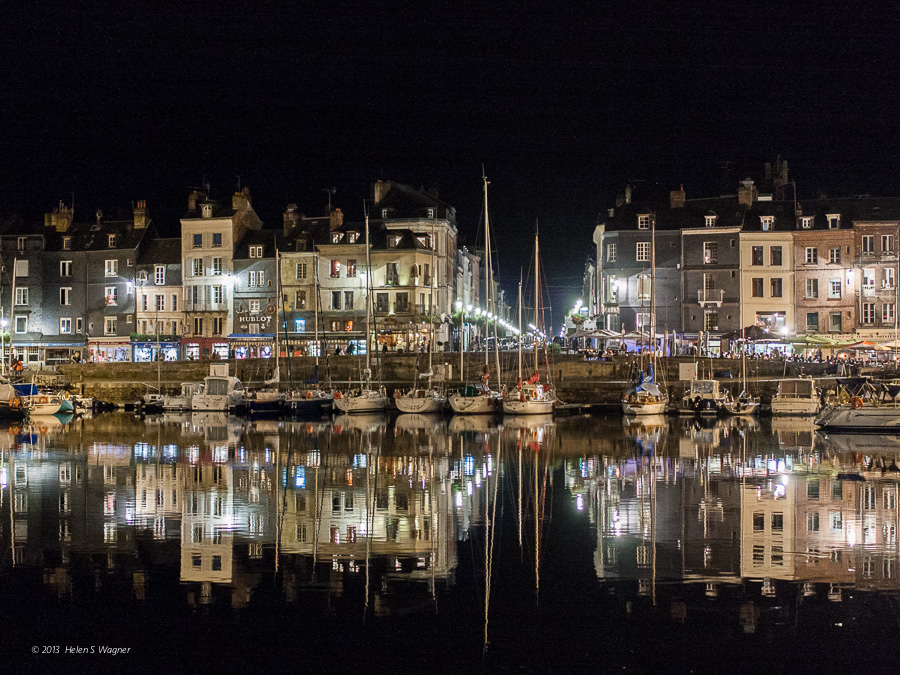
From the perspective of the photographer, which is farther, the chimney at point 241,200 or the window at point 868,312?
the chimney at point 241,200

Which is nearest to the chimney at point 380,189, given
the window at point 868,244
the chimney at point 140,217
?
the chimney at point 140,217

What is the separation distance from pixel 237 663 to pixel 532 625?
11.4 ft

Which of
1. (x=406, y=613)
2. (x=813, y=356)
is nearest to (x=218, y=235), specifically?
(x=813, y=356)

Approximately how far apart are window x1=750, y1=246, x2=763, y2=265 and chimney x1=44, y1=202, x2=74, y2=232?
53.4m

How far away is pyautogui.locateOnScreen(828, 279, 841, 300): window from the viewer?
2623 inches

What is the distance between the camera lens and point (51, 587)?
13.2 metres

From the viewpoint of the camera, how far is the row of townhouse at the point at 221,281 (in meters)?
71.2

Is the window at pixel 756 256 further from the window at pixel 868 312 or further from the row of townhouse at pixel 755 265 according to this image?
the window at pixel 868 312

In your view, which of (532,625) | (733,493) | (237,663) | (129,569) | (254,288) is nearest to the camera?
(237,663)

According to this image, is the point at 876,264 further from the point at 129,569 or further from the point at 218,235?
the point at 129,569

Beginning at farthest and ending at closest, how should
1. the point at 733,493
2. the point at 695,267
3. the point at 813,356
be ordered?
the point at 695,267 < the point at 813,356 < the point at 733,493

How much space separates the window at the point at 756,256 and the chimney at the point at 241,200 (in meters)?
38.2

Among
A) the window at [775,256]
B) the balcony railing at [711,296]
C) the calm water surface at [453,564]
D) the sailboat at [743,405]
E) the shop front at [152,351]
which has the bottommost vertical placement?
the calm water surface at [453,564]

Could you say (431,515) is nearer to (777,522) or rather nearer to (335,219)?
(777,522)
